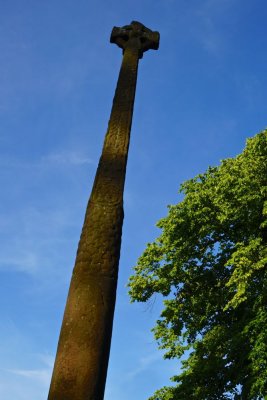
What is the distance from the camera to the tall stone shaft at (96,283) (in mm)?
3439

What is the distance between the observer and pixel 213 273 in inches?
700

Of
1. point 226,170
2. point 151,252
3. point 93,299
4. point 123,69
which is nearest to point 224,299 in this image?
point 151,252

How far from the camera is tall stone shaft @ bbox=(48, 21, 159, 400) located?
3.44 meters

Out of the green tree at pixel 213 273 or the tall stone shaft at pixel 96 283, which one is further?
the green tree at pixel 213 273

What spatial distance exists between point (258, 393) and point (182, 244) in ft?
22.5

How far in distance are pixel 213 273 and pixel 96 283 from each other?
47.6ft

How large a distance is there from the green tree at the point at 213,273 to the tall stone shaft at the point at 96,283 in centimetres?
1058

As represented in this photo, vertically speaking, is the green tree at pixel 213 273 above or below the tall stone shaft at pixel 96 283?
above

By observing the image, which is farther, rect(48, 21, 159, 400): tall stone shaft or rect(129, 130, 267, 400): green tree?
rect(129, 130, 267, 400): green tree

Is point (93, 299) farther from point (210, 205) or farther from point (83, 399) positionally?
point (210, 205)

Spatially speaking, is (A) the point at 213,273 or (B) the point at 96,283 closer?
(B) the point at 96,283

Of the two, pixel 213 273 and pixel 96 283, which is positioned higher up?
pixel 213 273

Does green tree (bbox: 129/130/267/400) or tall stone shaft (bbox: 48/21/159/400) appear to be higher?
green tree (bbox: 129/130/267/400)

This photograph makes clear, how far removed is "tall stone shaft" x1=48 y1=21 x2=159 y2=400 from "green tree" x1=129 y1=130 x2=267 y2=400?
10577 millimetres
